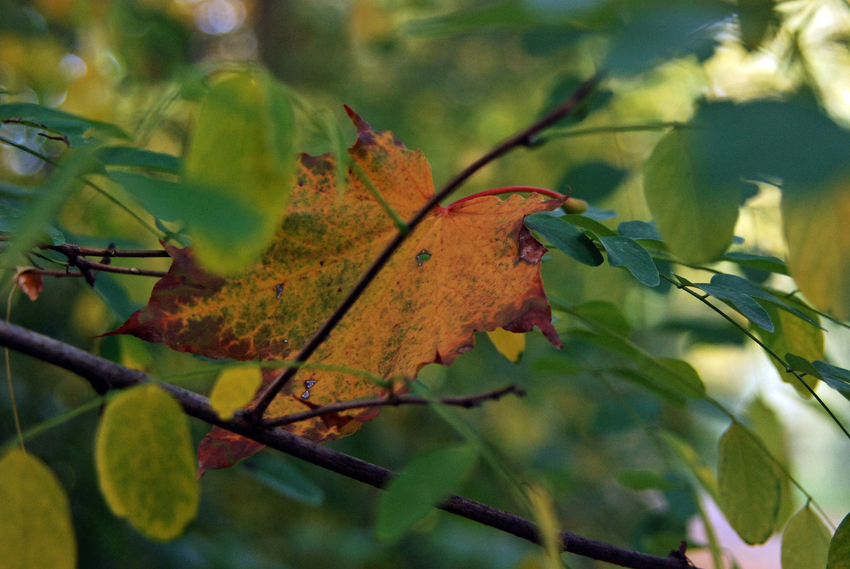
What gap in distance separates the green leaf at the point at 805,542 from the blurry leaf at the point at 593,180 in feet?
1.55

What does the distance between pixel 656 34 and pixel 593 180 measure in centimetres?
60

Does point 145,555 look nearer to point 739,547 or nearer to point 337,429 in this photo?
point 337,429

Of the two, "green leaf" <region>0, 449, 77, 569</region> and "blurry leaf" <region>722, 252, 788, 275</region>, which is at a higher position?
"blurry leaf" <region>722, 252, 788, 275</region>

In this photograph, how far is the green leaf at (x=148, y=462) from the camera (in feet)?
0.74

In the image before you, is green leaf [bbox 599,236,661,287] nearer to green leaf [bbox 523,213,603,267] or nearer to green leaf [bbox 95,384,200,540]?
green leaf [bbox 523,213,603,267]

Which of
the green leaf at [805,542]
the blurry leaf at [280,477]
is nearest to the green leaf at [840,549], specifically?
the green leaf at [805,542]

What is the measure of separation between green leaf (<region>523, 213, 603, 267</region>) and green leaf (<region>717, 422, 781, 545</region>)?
0.20 meters

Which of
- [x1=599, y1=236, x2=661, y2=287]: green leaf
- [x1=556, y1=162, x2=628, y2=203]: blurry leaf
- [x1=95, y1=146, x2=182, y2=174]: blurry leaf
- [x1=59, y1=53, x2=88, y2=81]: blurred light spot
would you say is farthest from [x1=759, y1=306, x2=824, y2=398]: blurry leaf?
[x1=59, y1=53, x2=88, y2=81]: blurred light spot

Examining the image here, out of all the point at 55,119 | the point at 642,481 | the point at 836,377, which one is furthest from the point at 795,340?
the point at 55,119

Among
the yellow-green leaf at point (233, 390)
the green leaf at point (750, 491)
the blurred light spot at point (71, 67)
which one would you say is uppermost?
the blurred light spot at point (71, 67)

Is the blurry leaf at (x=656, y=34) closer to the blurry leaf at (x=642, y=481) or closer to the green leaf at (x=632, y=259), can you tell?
the green leaf at (x=632, y=259)

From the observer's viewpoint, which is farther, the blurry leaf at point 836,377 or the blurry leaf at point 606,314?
the blurry leaf at point 606,314

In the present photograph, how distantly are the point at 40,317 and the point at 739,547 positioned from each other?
505 cm

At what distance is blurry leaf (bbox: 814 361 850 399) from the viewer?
36 cm
